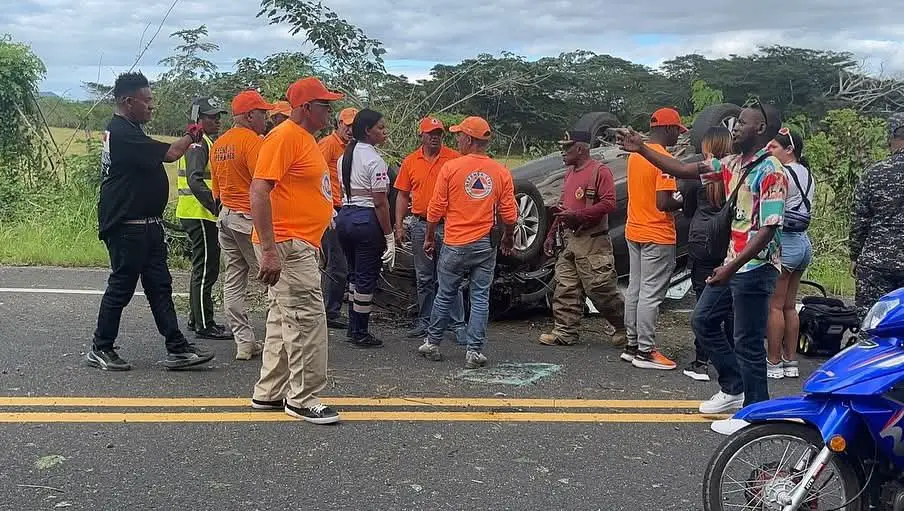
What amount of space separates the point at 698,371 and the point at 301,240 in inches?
116

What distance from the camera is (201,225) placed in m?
6.52

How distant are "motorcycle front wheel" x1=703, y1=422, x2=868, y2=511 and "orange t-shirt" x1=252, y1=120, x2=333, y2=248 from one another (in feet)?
8.23

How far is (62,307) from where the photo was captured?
727 centimetres

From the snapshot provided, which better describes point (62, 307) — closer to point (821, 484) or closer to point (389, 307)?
point (389, 307)

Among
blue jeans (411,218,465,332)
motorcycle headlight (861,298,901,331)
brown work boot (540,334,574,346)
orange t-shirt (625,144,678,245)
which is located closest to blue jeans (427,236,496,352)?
blue jeans (411,218,465,332)

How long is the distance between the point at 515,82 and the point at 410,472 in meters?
8.63

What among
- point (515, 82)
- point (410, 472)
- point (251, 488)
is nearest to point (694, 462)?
point (410, 472)

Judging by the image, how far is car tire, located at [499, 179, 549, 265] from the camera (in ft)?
23.6

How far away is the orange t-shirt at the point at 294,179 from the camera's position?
15.0ft

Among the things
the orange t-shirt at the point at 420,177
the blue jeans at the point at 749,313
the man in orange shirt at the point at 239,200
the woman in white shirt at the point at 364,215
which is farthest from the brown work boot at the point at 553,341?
the man in orange shirt at the point at 239,200

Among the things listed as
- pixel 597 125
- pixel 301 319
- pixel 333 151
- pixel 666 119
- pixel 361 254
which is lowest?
pixel 301 319

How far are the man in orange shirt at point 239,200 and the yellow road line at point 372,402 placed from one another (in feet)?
3.24

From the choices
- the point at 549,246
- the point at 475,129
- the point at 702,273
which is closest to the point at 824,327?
the point at 702,273

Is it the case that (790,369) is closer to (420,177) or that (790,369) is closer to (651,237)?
(651,237)
